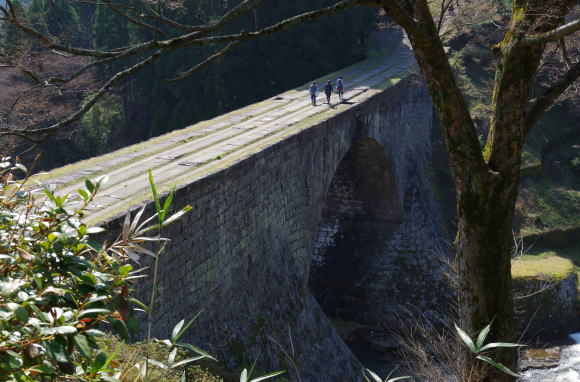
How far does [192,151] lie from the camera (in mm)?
16500

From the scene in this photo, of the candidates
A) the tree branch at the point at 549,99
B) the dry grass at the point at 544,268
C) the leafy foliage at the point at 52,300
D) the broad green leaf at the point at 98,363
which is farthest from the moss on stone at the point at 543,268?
the broad green leaf at the point at 98,363

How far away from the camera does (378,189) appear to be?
30047mm

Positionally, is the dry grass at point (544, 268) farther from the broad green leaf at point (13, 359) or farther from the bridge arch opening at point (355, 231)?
the broad green leaf at point (13, 359)

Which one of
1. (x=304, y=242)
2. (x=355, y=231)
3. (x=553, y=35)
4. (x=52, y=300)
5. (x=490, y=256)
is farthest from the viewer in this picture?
(x=355, y=231)

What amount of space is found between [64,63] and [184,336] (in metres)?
23.8

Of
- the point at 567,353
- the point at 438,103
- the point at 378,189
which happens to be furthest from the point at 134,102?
the point at 438,103

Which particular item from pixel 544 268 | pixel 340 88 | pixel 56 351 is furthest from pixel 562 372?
pixel 56 351

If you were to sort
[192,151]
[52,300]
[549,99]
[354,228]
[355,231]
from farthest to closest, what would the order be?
1. [354,228]
2. [355,231]
3. [192,151]
4. [549,99]
5. [52,300]

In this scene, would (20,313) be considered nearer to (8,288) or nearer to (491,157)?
(8,288)

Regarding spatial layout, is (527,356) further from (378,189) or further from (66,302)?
(66,302)

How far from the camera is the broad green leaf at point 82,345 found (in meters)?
3.36

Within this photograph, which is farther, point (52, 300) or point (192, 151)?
point (192, 151)

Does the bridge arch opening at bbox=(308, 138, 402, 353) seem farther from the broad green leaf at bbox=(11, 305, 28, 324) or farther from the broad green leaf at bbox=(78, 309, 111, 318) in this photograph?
the broad green leaf at bbox=(11, 305, 28, 324)

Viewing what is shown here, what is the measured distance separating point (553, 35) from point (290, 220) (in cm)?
1273
